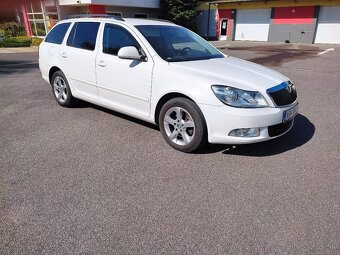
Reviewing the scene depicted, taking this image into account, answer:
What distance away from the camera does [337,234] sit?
244 centimetres

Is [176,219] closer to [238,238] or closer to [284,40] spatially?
[238,238]

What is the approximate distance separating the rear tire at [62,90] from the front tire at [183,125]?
245 centimetres

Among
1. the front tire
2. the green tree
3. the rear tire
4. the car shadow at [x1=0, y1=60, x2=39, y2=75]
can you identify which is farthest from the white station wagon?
the green tree

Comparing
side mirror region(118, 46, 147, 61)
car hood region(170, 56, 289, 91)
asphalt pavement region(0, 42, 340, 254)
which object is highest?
side mirror region(118, 46, 147, 61)

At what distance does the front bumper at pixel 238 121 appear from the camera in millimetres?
3400

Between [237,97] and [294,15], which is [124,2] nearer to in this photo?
[294,15]

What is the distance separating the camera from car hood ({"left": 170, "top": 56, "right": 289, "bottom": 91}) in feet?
11.6

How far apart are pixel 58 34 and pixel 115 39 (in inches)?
72.7

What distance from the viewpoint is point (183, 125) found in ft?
12.6

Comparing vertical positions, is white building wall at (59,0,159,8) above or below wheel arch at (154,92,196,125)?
above

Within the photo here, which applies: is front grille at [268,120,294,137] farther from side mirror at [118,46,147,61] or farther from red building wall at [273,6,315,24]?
red building wall at [273,6,315,24]

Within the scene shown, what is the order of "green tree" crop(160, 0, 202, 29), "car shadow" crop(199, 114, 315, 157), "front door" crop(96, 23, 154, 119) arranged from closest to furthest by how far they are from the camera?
1. "car shadow" crop(199, 114, 315, 157)
2. "front door" crop(96, 23, 154, 119)
3. "green tree" crop(160, 0, 202, 29)

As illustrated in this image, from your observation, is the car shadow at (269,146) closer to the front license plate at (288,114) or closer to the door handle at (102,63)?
the front license plate at (288,114)

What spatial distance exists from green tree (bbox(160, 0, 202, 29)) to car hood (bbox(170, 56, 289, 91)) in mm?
27173
